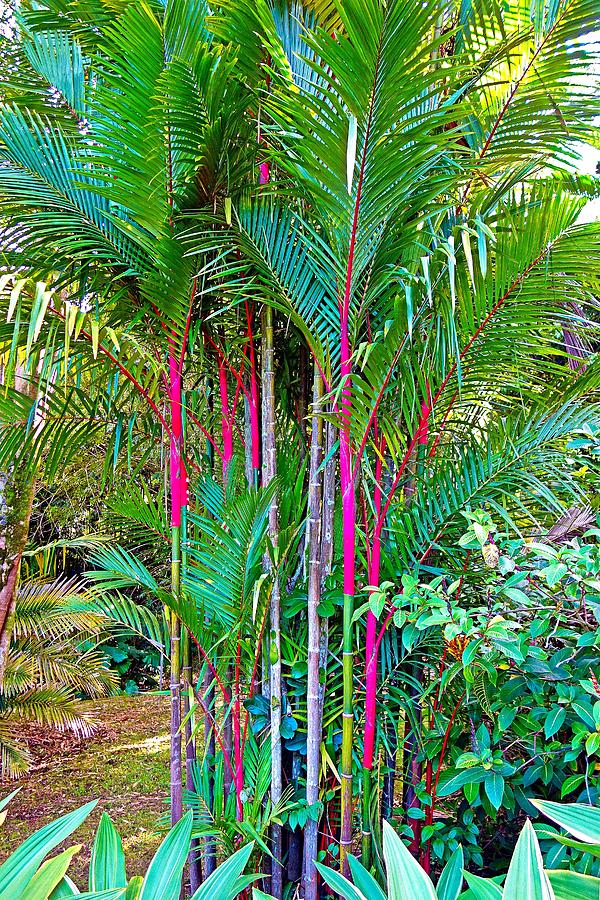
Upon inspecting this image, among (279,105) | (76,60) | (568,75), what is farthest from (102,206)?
(568,75)

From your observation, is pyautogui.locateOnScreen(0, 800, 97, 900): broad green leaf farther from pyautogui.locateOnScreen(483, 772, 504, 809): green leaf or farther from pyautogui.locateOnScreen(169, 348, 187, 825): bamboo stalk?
pyautogui.locateOnScreen(483, 772, 504, 809): green leaf

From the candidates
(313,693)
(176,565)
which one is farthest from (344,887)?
(176,565)

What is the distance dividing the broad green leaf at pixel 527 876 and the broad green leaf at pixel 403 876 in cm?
11

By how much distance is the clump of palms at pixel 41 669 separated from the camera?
3240mm

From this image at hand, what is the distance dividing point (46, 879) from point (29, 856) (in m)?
0.06

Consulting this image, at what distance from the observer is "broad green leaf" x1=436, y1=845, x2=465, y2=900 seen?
3.43 feet

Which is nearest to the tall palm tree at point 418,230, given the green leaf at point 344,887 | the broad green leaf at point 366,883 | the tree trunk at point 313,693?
the tree trunk at point 313,693

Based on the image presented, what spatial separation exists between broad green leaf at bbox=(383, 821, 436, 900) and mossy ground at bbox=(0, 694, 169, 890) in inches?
69.4

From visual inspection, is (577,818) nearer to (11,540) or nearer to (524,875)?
(524,875)

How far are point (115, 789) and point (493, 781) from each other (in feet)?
8.52

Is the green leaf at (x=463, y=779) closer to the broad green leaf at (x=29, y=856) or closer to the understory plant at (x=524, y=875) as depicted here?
the understory plant at (x=524, y=875)

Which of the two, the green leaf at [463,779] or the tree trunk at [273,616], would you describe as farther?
the tree trunk at [273,616]

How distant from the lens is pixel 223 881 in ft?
3.00

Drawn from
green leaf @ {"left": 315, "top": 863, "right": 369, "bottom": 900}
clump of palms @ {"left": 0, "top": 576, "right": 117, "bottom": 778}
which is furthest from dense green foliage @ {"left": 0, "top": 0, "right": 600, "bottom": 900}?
clump of palms @ {"left": 0, "top": 576, "right": 117, "bottom": 778}
